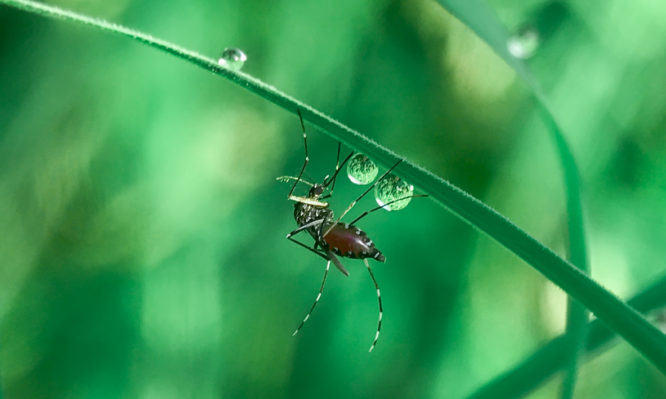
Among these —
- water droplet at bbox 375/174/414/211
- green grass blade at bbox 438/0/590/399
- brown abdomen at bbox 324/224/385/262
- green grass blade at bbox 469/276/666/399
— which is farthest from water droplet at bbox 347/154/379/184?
green grass blade at bbox 469/276/666/399

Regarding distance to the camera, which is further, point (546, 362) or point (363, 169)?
point (546, 362)

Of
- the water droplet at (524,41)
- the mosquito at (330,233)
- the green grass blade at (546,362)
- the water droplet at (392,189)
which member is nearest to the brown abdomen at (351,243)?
the mosquito at (330,233)

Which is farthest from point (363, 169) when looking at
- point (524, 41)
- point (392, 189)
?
point (524, 41)

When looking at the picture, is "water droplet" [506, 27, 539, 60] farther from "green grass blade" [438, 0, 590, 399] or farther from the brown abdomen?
the brown abdomen

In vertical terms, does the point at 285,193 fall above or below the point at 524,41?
below

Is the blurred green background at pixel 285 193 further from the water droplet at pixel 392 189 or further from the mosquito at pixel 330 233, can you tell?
the water droplet at pixel 392 189

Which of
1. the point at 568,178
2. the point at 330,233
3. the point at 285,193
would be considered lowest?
the point at 285,193

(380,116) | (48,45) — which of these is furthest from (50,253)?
(380,116)

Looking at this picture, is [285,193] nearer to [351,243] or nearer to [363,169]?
[351,243]
